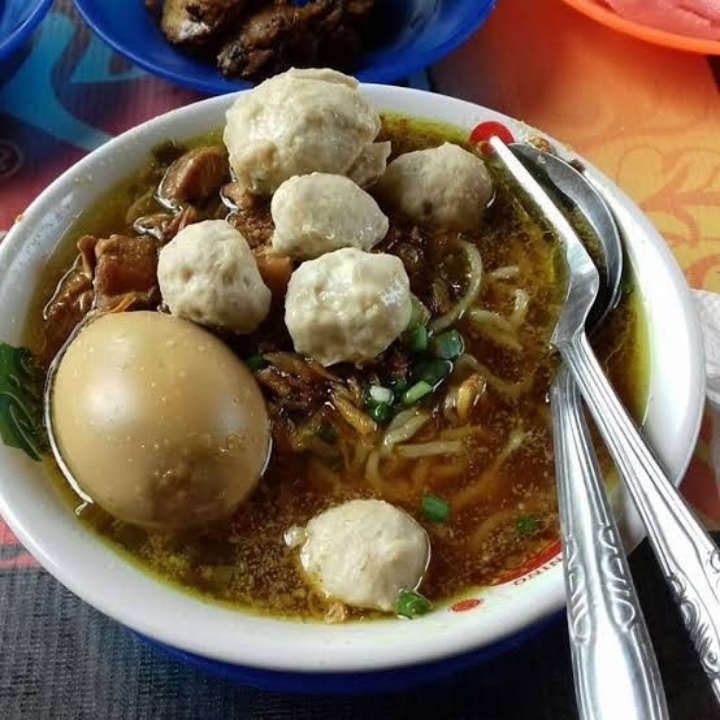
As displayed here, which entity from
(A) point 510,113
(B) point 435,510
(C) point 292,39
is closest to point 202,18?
(C) point 292,39

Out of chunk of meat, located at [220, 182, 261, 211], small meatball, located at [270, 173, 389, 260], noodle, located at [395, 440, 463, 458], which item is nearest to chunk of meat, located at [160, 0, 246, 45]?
chunk of meat, located at [220, 182, 261, 211]

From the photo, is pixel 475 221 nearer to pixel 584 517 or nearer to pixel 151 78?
pixel 584 517

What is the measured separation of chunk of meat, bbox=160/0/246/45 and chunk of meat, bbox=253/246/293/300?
0.90 metres

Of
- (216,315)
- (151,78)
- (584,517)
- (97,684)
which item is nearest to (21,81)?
(151,78)

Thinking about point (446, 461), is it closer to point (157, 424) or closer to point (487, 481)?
point (487, 481)

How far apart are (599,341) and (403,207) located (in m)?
0.44

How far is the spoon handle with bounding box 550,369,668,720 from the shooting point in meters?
1.10

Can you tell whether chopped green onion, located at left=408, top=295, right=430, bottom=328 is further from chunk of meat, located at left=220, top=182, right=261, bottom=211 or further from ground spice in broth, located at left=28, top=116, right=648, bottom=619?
chunk of meat, located at left=220, top=182, right=261, bottom=211

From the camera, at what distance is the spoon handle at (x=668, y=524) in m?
1.13

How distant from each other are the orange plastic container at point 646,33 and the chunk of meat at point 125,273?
1.31m

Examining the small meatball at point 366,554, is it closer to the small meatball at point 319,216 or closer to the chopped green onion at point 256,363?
the chopped green onion at point 256,363

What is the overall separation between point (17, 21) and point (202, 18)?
0.44 metres

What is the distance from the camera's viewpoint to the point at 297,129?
159cm

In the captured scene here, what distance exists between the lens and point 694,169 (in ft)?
7.20
